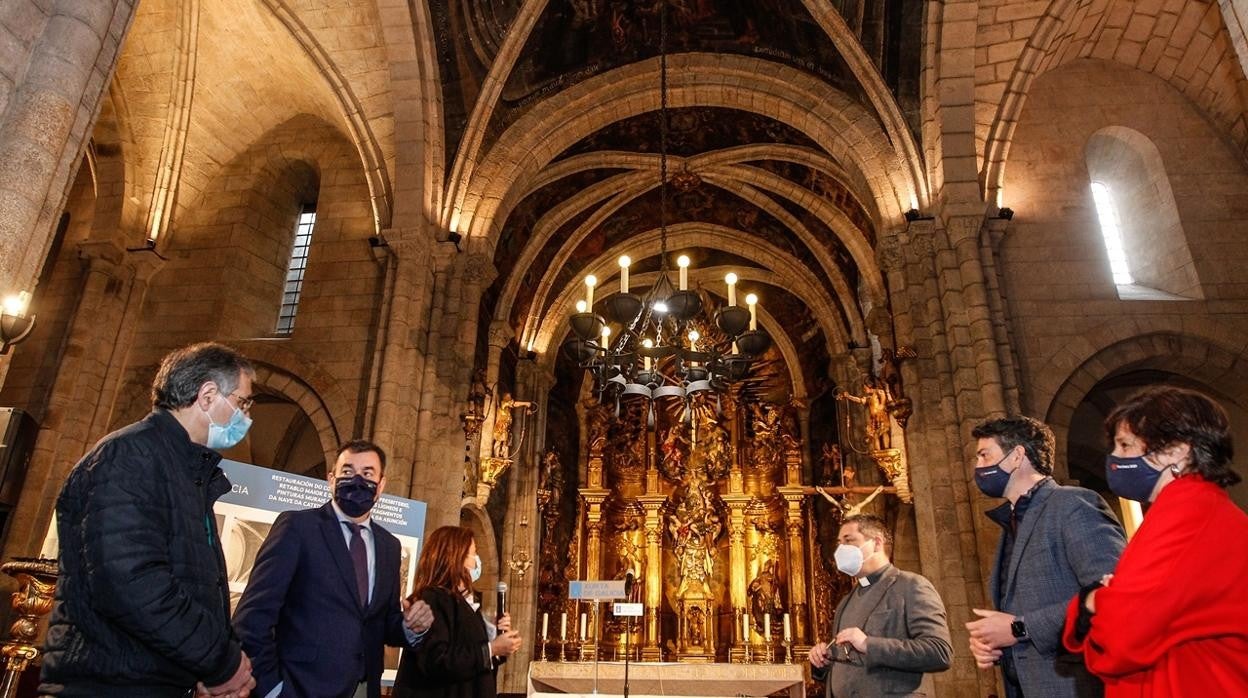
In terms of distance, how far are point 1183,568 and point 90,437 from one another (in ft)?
36.2

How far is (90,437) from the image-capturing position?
9500 millimetres

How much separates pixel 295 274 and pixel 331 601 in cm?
1027

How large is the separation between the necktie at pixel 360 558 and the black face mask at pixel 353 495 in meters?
0.05

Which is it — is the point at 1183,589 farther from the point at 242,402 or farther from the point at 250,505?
the point at 250,505

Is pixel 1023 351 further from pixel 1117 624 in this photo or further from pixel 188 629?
pixel 188 629

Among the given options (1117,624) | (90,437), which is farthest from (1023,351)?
(90,437)

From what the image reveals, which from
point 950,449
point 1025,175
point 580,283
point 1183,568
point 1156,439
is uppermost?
point 580,283

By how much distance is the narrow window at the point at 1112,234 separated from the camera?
9586mm

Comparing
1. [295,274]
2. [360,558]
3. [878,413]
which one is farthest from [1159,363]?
[295,274]

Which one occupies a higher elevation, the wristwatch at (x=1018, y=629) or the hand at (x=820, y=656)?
the wristwatch at (x=1018, y=629)

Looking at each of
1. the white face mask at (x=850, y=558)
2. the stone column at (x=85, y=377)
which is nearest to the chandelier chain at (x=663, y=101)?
the white face mask at (x=850, y=558)

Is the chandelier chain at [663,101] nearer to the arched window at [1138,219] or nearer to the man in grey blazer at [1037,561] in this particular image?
the man in grey blazer at [1037,561]

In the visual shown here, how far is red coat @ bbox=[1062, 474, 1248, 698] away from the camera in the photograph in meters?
1.70

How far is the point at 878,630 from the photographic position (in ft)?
10.8
